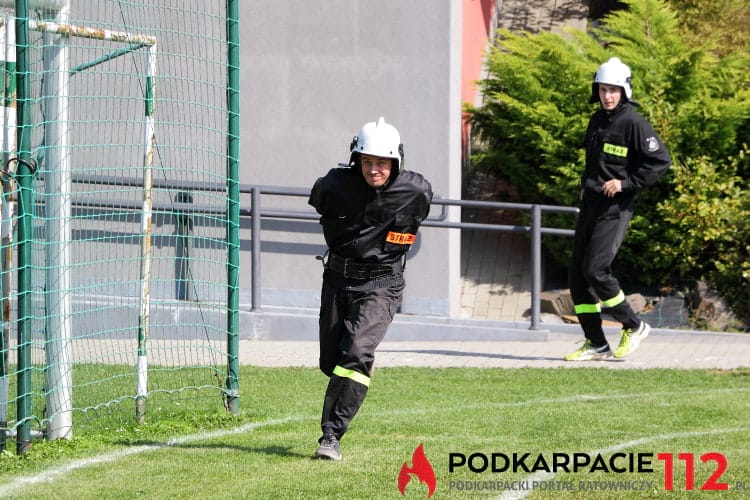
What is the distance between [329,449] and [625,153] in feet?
14.9

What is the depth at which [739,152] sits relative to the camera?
1363 cm

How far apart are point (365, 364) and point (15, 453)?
1955 millimetres

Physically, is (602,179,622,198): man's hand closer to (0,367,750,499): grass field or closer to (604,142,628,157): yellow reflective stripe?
(604,142,628,157): yellow reflective stripe

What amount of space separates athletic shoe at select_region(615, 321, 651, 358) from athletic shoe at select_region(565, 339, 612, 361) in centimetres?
9

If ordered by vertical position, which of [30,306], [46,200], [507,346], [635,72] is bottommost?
[507,346]

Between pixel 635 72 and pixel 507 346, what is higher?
pixel 635 72

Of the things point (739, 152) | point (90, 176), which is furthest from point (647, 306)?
point (90, 176)

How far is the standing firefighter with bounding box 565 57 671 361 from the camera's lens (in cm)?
984

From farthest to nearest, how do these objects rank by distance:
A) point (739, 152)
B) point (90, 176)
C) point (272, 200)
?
point (739, 152)
point (272, 200)
point (90, 176)

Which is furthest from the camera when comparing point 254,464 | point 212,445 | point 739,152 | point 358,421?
point 739,152

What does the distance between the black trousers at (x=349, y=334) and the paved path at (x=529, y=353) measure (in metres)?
3.62

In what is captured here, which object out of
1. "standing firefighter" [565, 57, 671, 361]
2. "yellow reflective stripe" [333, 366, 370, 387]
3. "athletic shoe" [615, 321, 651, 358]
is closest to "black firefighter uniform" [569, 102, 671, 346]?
"standing firefighter" [565, 57, 671, 361]

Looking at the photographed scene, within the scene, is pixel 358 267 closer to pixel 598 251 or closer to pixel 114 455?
pixel 114 455

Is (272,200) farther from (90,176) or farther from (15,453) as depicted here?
(15,453)
